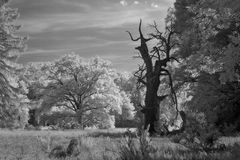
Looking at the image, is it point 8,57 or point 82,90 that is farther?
point 82,90

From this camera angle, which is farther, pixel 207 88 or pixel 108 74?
pixel 108 74

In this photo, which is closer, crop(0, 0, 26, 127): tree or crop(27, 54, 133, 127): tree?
crop(0, 0, 26, 127): tree

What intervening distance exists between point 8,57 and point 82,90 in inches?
980

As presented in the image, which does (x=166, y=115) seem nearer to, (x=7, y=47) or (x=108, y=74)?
(x=108, y=74)

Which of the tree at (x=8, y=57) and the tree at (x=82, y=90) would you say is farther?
the tree at (x=82, y=90)

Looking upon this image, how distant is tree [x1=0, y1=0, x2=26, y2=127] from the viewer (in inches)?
1323

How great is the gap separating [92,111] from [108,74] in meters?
7.07

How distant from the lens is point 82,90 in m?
58.7

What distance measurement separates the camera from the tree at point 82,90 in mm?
56250

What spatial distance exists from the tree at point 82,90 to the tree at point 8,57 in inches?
825

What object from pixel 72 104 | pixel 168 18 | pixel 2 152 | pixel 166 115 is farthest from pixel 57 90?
pixel 2 152

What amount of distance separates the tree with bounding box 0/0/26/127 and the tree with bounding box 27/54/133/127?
2095cm

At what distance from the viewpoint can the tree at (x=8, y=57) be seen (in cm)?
3359

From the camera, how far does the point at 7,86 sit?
3347 centimetres
